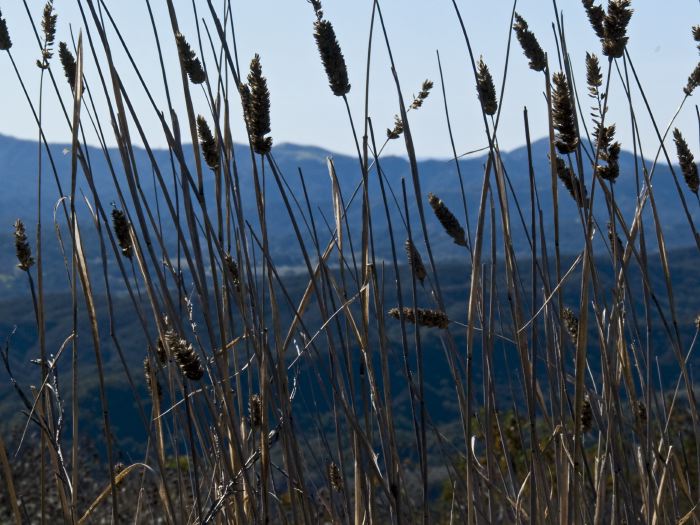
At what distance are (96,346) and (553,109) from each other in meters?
0.61

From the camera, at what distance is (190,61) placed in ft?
3.89

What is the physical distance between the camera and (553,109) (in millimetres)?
1093

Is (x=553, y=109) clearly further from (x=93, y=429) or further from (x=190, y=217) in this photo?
(x=93, y=429)

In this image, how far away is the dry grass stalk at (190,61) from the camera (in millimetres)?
1162

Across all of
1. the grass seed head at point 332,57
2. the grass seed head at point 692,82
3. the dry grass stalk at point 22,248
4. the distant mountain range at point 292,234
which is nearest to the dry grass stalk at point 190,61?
the grass seed head at point 332,57

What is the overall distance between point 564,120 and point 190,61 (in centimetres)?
46

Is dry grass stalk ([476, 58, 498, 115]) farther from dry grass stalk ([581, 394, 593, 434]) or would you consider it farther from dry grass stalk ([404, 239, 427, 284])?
dry grass stalk ([581, 394, 593, 434])

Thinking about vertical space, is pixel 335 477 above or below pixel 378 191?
above

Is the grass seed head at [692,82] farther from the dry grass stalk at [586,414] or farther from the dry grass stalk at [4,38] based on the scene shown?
the dry grass stalk at [4,38]

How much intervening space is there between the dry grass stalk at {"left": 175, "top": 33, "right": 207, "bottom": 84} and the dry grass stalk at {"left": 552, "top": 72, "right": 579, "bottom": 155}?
0.43 m

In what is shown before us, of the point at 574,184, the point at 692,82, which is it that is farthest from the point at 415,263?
the point at 692,82

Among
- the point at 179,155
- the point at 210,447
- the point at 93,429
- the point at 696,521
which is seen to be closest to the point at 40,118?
the point at 179,155

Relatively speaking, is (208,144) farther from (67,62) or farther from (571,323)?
(571,323)

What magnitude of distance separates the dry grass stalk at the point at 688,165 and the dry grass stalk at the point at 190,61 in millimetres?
629
